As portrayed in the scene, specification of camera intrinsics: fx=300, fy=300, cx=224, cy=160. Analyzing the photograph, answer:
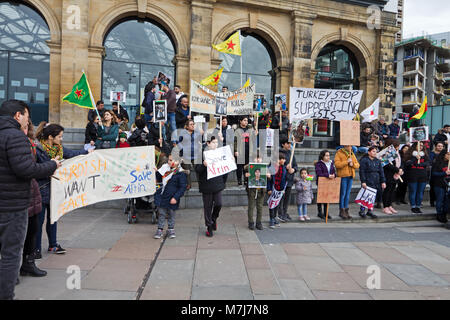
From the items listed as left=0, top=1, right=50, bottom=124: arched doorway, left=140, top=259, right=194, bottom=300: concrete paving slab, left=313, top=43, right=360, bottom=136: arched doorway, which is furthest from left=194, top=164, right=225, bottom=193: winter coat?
left=313, top=43, right=360, bottom=136: arched doorway

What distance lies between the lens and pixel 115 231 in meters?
6.03

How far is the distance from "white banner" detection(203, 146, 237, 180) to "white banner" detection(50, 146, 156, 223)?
110cm

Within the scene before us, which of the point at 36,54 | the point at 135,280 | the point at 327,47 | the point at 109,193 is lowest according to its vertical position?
the point at 135,280

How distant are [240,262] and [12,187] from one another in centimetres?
305

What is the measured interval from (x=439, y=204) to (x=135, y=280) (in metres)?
7.97

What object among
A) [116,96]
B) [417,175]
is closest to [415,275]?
[417,175]

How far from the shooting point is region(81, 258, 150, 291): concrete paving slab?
11.9ft

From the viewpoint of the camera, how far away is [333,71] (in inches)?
695

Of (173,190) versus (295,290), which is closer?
(295,290)

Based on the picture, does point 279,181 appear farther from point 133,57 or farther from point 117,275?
point 133,57

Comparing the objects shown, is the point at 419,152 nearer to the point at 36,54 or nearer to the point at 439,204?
the point at 439,204

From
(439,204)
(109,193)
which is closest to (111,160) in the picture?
(109,193)

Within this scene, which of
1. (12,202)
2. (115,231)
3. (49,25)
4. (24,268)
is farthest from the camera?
(49,25)

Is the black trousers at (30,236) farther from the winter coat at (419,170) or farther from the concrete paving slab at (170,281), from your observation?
the winter coat at (419,170)
